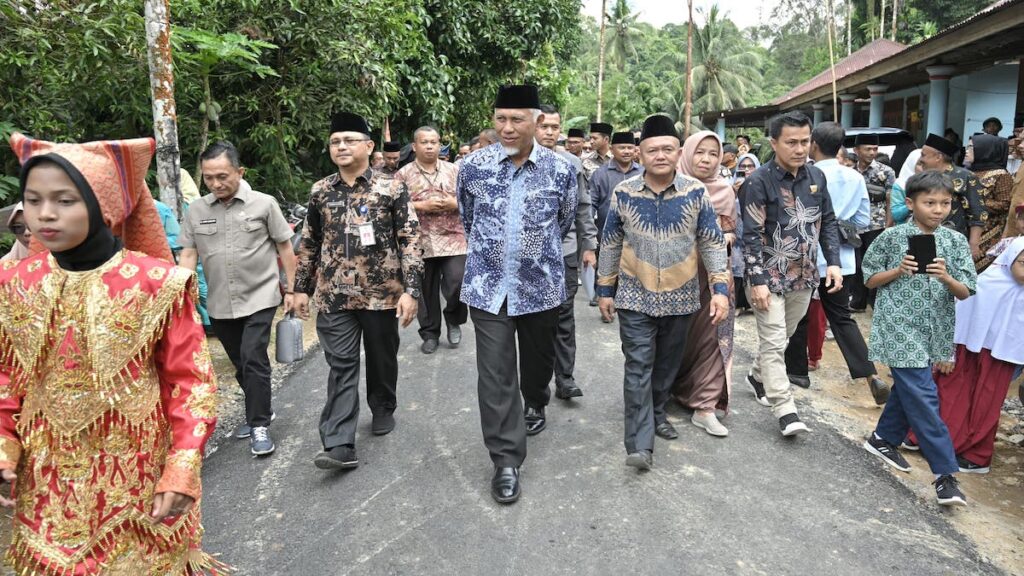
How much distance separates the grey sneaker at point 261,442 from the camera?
4.29 metres

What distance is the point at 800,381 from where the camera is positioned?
5.65 m

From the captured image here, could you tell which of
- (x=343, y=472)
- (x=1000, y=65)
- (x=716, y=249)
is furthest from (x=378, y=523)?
(x=1000, y=65)

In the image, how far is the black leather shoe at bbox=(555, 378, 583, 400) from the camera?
16.8 ft

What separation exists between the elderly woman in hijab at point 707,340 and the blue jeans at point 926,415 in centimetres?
105

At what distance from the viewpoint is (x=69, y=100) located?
6.27 meters

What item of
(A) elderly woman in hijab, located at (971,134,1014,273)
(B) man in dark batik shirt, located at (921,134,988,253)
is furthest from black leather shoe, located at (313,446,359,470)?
(A) elderly woman in hijab, located at (971,134,1014,273)

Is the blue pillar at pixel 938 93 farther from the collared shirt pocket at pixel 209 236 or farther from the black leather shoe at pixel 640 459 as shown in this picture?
the collared shirt pocket at pixel 209 236

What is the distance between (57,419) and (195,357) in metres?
0.40

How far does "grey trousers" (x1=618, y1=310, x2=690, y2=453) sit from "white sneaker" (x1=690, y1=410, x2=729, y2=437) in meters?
0.28

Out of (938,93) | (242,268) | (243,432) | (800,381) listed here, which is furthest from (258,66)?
(938,93)

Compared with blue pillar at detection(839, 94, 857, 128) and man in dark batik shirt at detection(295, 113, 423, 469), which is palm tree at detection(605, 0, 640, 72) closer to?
Answer: blue pillar at detection(839, 94, 857, 128)

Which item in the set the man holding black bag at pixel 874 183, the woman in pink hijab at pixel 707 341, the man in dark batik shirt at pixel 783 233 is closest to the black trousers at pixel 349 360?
the woman in pink hijab at pixel 707 341

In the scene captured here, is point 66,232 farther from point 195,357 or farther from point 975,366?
point 975,366

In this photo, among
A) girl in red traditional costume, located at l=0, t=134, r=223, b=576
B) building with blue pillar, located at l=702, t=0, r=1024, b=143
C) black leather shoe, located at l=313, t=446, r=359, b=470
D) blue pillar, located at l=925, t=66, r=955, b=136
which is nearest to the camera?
girl in red traditional costume, located at l=0, t=134, r=223, b=576
